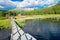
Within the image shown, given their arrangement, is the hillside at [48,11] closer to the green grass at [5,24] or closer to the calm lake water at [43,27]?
the calm lake water at [43,27]

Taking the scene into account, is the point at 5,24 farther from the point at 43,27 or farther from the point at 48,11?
the point at 48,11

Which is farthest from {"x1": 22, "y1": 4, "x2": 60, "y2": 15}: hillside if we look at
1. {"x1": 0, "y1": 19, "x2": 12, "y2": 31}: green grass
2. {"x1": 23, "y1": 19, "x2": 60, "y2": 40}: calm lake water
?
{"x1": 0, "y1": 19, "x2": 12, "y2": 31}: green grass

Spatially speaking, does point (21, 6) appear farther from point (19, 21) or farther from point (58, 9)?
point (58, 9)

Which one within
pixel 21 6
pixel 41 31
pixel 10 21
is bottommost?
pixel 41 31

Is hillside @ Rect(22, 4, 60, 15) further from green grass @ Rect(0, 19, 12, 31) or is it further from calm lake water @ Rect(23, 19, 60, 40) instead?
green grass @ Rect(0, 19, 12, 31)

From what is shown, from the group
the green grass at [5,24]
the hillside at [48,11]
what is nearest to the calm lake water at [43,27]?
the hillside at [48,11]

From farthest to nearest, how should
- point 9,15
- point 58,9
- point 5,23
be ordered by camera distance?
point 58,9, point 5,23, point 9,15

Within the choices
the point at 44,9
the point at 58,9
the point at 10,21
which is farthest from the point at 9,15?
the point at 58,9

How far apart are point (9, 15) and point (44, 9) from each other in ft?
4.82

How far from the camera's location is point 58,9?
8828 mm

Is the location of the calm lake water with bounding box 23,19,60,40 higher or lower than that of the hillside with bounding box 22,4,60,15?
lower

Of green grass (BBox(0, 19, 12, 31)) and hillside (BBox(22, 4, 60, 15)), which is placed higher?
hillside (BBox(22, 4, 60, 15))

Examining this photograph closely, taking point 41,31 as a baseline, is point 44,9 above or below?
above

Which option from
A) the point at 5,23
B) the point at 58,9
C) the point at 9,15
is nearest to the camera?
the point at 9,15
